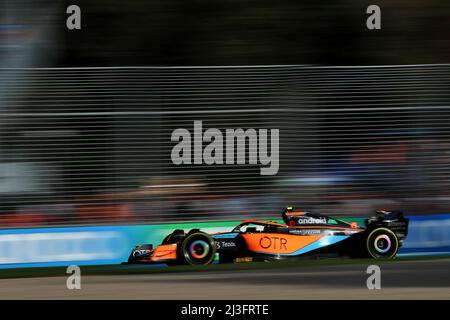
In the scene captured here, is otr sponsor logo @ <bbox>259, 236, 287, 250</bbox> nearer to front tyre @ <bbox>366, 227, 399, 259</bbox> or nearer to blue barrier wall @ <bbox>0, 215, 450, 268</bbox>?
blue barrier wall @ <bbox>0, 215, 450, 268</bbox>

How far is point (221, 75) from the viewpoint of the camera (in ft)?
37.3

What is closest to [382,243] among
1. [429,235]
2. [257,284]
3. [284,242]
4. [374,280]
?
[429,235]

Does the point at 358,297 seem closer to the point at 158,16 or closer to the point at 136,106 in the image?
the point at 136,106

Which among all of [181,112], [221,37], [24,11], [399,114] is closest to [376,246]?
[399,114]

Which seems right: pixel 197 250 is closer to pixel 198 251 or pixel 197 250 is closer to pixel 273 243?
pixel 198 251

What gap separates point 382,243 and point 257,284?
2.60m

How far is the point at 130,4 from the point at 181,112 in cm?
499

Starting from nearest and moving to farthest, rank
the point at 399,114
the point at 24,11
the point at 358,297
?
1. the point at 358,297
2. the point at 399,114
3. the point at 24,11

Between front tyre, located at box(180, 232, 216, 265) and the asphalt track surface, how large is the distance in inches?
16.6

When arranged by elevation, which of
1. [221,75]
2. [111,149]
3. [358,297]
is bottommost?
[358,297]

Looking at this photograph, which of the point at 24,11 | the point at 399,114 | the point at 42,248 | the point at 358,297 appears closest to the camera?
the point at 358,297

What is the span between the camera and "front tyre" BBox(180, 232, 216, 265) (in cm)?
1005

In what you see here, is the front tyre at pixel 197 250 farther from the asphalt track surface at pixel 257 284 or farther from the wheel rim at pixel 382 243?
the wheel rim at pixel 382 243

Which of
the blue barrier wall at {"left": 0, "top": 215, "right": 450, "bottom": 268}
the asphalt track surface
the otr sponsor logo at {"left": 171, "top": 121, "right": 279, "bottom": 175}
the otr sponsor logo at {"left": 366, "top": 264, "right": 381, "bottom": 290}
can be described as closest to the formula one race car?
the blue barrier wall at {"left": 0, "top": 215, "right": 450, "bottom": 268}
